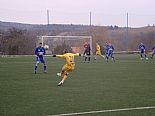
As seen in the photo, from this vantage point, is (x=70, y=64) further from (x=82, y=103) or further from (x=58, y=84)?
(x=82, y=103)

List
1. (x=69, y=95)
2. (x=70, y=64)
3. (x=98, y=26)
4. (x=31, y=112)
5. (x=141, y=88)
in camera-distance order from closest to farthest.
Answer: (x=31, y=112), (x=69, y=95), (x=141, y=88), (x=70, y=64), (x=98, y=26)

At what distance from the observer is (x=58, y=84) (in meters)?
17.6

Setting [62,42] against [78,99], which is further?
[62,42]

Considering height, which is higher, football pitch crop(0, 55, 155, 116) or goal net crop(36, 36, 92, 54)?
goal net crop(36, 36, 92, 54)

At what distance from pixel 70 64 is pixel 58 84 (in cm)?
95

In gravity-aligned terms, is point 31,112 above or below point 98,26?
below

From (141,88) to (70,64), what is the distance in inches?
124

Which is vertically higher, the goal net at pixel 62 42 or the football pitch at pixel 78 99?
the goal net at pixel 62 42

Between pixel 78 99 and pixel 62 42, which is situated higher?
pixel 62 42

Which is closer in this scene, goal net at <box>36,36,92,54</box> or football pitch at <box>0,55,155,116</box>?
football pitch at <box>0,55,155,116</box>

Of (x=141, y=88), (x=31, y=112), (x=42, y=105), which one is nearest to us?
(x=31, y=112)

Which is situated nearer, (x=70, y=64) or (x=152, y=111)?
(x=152, y=111)

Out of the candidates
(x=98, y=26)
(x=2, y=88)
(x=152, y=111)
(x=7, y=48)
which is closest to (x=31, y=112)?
(x=152, y=111)

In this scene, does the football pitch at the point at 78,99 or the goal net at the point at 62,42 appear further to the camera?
the goal net at the point at 62,42
